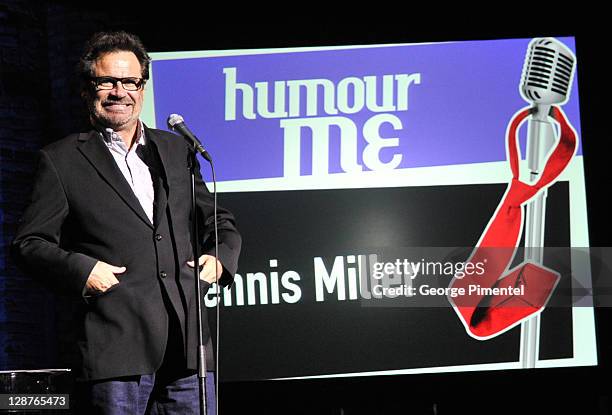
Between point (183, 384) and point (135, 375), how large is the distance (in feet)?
0.35

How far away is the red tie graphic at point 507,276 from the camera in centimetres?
417

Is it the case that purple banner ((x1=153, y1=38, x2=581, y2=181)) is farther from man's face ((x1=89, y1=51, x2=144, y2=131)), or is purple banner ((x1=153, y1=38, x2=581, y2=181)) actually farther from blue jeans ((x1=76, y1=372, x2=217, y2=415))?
blue jeans ((x1=76, y1=372, x2=217, y2=415))

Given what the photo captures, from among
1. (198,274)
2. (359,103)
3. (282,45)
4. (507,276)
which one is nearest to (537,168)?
(507,276)

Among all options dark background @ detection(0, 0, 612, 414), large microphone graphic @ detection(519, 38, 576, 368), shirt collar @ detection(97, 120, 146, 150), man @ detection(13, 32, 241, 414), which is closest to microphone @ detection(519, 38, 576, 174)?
large microphone graphic @ detection(519, 38, 576, 368)

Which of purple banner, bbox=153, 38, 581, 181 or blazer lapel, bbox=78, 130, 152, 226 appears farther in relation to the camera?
purple banner, bbox=153, 38, 581, 181

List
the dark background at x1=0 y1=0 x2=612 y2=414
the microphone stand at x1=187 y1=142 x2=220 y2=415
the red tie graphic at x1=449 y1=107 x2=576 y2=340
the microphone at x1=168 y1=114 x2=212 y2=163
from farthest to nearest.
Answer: the dark background at x1=0 y1=0 x2=612 y2=414
the red tie graphic at x1=449 y1=107 x2=576 y2=340
the microphone at x1=168 y1=114 x2=212 y2=163
the microphone stand at x1=187 y1=142 x2=220 y2=415

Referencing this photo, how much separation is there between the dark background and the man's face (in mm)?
2300

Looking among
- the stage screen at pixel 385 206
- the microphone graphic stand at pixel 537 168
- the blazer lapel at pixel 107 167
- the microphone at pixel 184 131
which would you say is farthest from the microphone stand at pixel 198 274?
the microphone graphic stand at pixel 537 168

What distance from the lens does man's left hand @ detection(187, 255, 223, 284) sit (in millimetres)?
1949

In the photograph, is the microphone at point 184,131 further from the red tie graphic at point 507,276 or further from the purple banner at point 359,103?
the red tie graphic at point 507,276

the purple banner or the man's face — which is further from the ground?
A: the purple banner

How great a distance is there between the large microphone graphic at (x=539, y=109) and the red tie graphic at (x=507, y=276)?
0.13ft

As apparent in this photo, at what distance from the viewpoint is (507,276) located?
4.18 m

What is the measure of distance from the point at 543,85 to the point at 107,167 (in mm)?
2783
